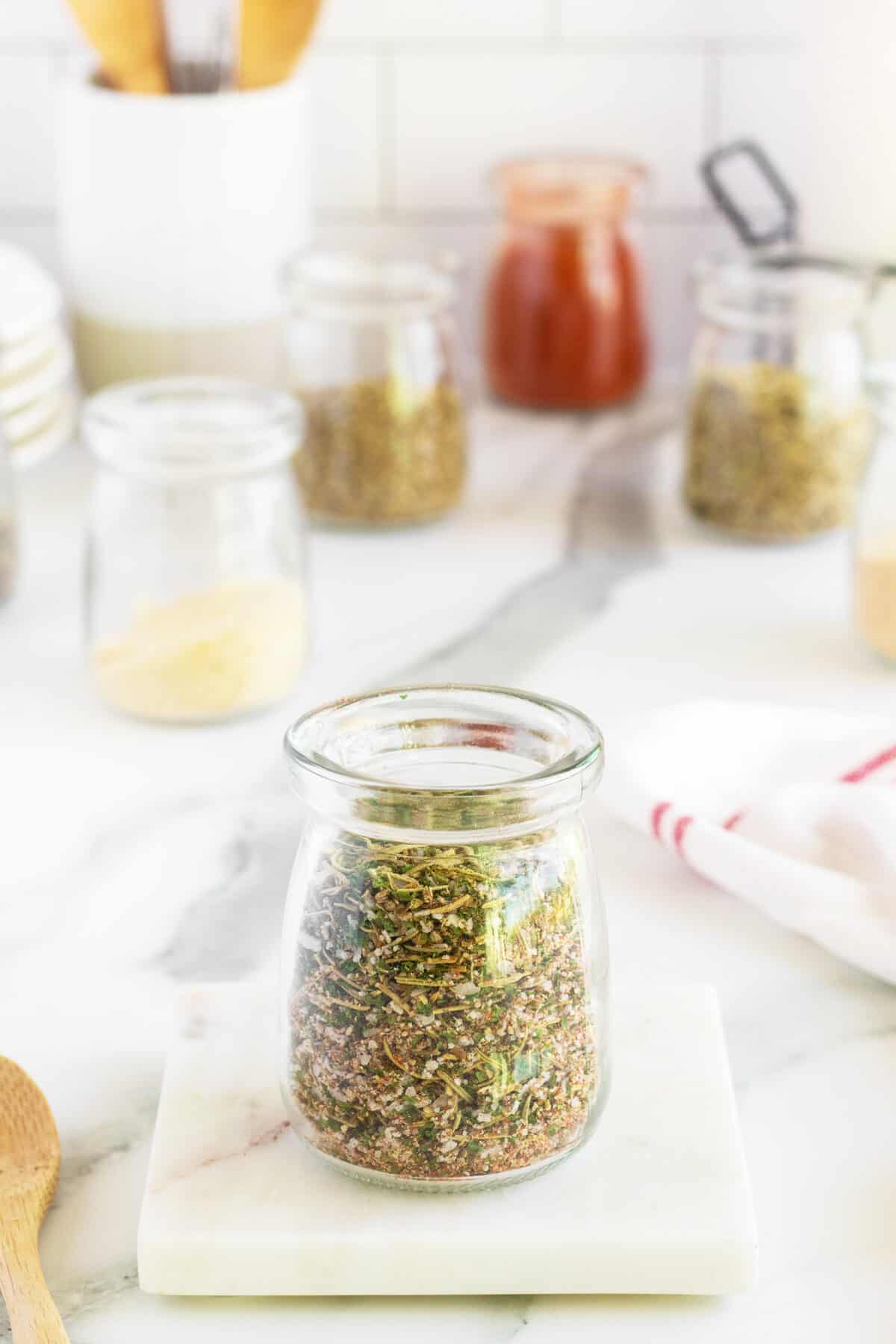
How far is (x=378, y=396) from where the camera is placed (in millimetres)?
1296

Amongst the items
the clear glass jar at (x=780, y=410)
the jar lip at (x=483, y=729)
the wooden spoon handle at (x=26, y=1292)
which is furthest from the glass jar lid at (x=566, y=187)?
the wooden spoon handle at (x=26, y=1292)

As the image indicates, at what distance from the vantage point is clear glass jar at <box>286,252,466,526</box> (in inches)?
51.3

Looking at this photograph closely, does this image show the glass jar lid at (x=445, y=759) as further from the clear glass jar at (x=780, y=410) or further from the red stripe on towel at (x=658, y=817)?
the clear glass jar at (x=780, y=410)

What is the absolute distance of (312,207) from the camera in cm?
165

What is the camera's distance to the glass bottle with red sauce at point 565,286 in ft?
5.01

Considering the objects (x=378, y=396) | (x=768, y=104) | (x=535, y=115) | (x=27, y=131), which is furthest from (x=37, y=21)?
(x=768, y=104)

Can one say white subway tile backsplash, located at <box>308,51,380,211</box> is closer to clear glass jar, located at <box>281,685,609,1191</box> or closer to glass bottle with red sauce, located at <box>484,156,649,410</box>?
glass bottle with red sauce, located at <box>484,156,649,410</box>

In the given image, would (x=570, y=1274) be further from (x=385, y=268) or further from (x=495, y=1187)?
(x=385, y=268)

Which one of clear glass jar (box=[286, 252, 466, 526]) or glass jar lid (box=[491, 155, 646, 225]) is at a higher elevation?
glass jar lid (box=[491, 155, 646, 225])

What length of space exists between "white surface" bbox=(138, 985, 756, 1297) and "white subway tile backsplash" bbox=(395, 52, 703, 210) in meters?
1.17

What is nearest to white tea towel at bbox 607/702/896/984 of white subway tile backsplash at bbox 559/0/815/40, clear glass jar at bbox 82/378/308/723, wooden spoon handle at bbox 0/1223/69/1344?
clear glass jar at bbox 82/378/308/723

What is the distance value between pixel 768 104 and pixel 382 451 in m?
0.59

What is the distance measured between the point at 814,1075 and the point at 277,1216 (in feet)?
0.79

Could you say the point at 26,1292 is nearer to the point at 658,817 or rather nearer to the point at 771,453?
the point at 658,817
